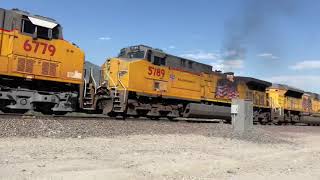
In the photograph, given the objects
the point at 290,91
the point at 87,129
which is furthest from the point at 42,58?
the point at 290,91

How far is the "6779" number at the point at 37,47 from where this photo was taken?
13312 millimetres

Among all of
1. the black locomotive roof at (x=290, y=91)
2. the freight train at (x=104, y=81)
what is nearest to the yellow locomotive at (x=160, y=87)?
the freight train at (x=104, y=81)

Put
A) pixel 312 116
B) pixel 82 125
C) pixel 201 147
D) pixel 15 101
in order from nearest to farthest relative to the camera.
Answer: pixel 201 147 → pixel 82 125 → pixel 15 101 → pixel 312 116

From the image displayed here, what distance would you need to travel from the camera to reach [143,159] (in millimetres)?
8219

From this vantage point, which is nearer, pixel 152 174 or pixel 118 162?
pixel 152 174

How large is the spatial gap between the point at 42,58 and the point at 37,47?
41cm

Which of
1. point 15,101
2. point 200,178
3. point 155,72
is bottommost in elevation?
point 200,178

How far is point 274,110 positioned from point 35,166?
25617 millimetres

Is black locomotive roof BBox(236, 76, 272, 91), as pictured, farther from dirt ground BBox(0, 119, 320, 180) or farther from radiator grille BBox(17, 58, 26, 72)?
radiator grille BBox(17, 58, 26, 72)

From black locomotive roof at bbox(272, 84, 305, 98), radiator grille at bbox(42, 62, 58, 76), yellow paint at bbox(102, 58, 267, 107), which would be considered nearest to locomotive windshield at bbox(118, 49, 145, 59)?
yellow paint at bbox(102, 58, 267, 107)

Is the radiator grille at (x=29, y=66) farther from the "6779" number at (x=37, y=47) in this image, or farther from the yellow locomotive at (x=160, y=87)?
the yellow locomotive at (x=160, y=87)

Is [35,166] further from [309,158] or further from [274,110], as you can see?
[274,110]

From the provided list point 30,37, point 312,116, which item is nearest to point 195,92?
point 30,37

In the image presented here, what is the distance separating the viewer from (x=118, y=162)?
7688 millimetres
